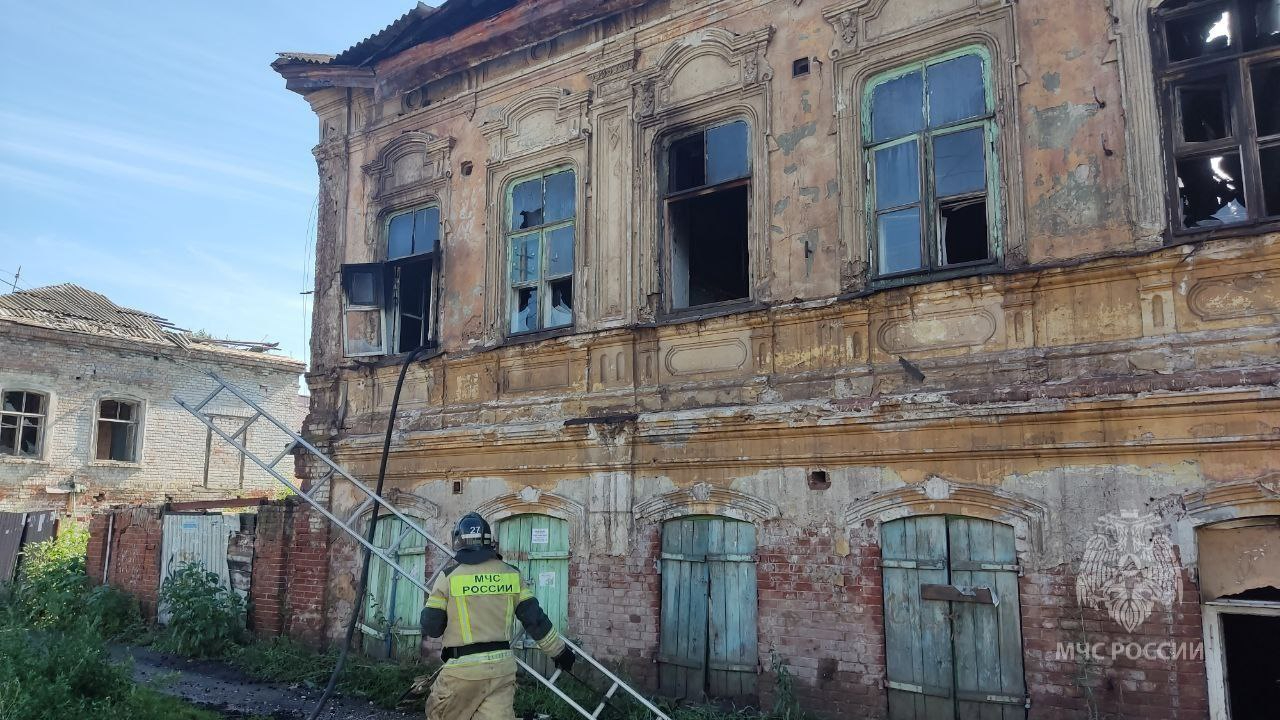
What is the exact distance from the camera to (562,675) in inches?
330

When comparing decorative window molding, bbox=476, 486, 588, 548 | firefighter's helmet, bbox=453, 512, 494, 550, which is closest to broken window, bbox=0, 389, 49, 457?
decorative window molding, bbox=476, 486, 588, 548

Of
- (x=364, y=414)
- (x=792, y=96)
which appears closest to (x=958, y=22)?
(x=792, y=96)

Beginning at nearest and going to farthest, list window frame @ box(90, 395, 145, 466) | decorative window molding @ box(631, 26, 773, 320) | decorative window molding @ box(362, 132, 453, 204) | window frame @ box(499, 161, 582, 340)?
decorative window molding @ box(631, 26, 773, 320), window frame @ box(499, 161, 582, 340), decorative window molding @ box(362, 132, 453, 204), window frame @ box(90, 395, 145, 466)

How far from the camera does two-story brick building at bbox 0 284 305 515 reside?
1864 centimetres

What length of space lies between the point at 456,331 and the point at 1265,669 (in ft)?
24.9

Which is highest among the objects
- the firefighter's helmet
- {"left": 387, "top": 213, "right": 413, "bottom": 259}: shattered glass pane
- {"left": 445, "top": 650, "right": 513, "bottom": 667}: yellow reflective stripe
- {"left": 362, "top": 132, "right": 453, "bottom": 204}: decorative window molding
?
{"left": 362, "top": 132, "right": 453, "bottom": 204}: decorative window molding

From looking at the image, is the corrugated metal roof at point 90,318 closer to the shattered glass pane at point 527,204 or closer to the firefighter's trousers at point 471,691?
the shattered glass pane at point 527,204

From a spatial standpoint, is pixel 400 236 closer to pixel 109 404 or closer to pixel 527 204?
pixel 527 204

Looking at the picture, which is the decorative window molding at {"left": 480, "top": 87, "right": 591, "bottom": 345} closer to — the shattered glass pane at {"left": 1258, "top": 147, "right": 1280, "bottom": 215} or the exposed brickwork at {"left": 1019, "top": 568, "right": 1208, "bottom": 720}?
the exposed brickwork at {"left": 1019, "top": 568, "right": 1208, "bottom": 720}

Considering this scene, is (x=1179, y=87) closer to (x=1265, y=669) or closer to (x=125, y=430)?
(x=1265, y=669)

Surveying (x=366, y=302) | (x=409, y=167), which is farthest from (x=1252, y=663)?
(x=409, y=167)

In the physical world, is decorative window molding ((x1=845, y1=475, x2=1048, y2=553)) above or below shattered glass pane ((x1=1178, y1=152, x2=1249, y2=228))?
below

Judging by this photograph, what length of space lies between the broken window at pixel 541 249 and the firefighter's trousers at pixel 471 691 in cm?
418

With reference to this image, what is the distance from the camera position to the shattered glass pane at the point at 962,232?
23.5 ft
